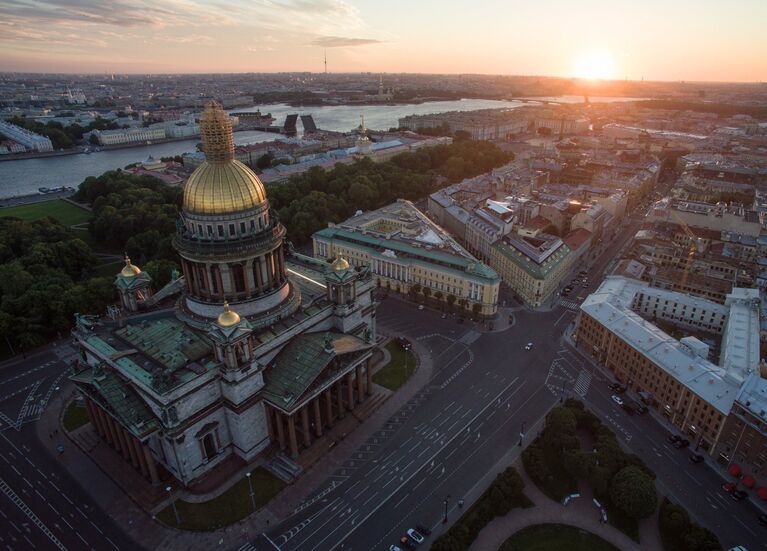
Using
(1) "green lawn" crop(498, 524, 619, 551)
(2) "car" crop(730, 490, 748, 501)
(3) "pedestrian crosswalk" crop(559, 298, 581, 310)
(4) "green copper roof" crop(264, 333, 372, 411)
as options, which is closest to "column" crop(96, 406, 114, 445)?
(4) "green copper roof" crop(264, 333, 372, 411)

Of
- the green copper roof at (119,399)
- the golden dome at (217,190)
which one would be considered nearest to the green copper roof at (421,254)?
the golden dome at (217,190)

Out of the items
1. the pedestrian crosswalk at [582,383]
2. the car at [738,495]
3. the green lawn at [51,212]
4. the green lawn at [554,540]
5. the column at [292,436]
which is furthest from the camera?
the green lawn at [51,212]

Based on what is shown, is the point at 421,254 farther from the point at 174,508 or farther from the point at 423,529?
the point at 174,508

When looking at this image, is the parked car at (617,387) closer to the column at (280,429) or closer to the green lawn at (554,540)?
the green lawn at (554,540)

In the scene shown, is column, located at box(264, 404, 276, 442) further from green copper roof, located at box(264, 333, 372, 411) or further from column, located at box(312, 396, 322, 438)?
column, located at box(312, 396, 322, 438)

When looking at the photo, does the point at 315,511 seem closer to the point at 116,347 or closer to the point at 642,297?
the point at 116,347
